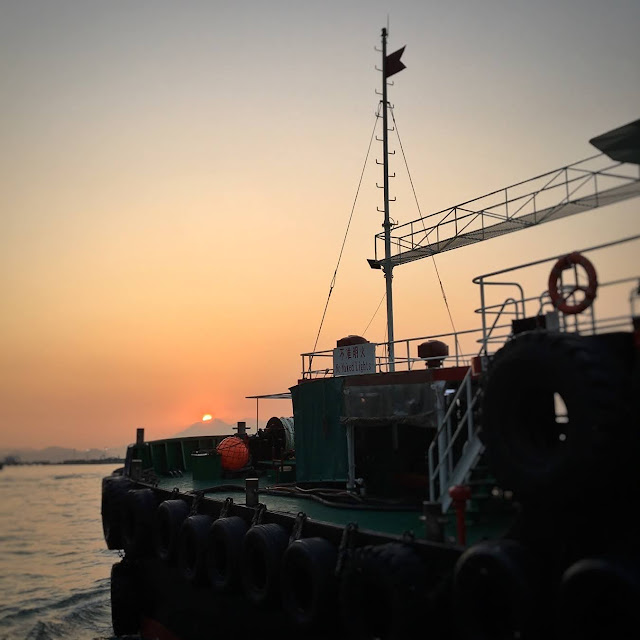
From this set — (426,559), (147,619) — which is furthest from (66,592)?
(426,559)

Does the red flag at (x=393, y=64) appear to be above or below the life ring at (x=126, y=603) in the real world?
above

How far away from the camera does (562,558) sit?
6.49 meters

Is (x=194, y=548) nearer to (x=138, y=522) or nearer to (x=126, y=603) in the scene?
(x=138, y=522)

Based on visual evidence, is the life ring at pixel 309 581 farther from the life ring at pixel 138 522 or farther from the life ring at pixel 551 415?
the life ring at pixel 138 522

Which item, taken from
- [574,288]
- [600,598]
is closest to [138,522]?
[574,288]

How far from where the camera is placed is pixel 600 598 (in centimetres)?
560

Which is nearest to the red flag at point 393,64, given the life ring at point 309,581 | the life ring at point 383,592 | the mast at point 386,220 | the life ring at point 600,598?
the mast at point 386,220

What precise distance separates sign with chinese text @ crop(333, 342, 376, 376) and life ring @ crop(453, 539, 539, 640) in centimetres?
753

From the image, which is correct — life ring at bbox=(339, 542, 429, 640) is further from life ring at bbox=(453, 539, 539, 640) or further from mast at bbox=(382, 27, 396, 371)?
mast at bbox=(382, 27, 396, 371)

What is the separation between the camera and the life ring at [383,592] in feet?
24.8

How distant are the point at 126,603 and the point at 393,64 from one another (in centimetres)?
1686

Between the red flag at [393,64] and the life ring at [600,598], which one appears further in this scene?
the red flag at [393,64]

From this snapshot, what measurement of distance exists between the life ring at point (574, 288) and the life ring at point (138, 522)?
1126 centimetres

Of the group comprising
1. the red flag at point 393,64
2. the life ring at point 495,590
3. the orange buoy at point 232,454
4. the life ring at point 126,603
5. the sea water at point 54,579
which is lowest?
the sea water at point 54,579
